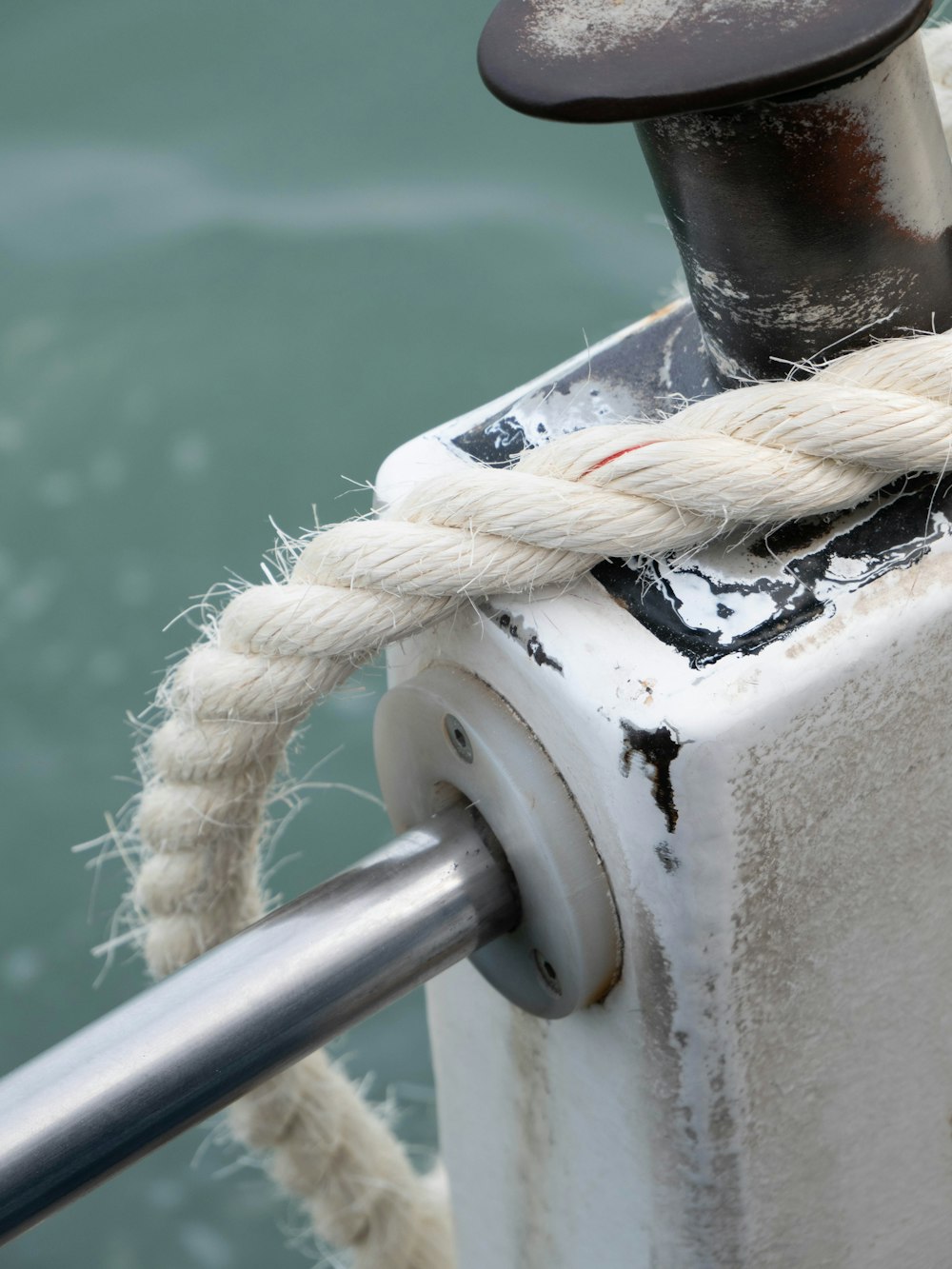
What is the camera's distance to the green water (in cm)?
168

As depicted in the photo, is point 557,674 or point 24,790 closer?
point 557,674

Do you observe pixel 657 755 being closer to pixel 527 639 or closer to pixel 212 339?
pixel 527 639

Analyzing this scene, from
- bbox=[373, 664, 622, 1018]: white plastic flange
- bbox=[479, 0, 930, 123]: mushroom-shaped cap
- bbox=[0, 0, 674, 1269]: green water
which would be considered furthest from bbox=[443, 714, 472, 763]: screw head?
bbox=[0, 0, 674, 1269]: green water

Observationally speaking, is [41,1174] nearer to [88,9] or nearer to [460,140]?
[460,140]

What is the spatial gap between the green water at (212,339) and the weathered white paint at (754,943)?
1047mm

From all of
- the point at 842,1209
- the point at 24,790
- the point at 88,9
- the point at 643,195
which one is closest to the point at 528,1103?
the point at 842,1209

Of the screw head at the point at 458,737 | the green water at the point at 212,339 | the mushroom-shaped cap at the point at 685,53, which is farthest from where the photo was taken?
the green water at the point at 212,339

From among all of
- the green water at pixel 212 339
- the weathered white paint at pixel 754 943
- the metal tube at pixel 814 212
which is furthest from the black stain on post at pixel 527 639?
the green water at pixel 212 339

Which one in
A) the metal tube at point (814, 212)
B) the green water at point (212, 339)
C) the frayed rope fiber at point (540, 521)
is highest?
the metal tube at point (814, 212)

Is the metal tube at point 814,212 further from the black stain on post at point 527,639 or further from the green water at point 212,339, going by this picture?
the green water at point 212,339

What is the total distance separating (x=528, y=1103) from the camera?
2.34 ft

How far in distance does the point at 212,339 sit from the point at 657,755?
149cm

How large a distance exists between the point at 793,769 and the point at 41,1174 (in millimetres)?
302

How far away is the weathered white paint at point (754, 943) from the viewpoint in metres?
0.51
